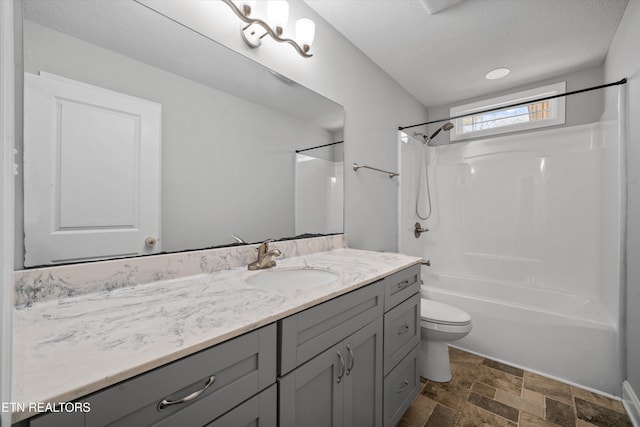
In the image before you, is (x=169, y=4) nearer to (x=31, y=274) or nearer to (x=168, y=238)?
(x=168, y=238)

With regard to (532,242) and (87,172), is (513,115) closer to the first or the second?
(532,242)

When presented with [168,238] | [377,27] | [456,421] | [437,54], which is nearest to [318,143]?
[377,27]

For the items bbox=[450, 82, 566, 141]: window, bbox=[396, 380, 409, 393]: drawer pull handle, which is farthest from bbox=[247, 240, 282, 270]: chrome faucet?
bbox=[450, 82, 566, 141]: window

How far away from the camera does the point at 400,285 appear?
4.38ft

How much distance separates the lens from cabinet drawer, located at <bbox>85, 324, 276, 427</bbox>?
459 millimetres

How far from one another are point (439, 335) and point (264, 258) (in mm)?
1272

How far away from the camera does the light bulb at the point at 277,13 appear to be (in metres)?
1.29

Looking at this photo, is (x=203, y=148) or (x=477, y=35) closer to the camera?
(x=203, y=148)

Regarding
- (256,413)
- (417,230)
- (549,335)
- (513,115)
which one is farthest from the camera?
(417,230)

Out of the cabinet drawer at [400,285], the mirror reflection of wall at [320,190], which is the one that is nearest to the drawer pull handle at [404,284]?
the cabinet drawer at [400,285]

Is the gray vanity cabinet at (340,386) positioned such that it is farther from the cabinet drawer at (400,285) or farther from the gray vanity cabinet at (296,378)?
the cabinet drawer at (400,285)

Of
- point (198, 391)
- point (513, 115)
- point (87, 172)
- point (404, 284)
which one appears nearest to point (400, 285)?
point (404, 284)

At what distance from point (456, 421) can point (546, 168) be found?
7.48 feet

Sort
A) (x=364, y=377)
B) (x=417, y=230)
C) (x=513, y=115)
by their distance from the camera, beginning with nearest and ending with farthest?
(x=364, y=377)
(x=513, y=115)
(x=417, y=230)
